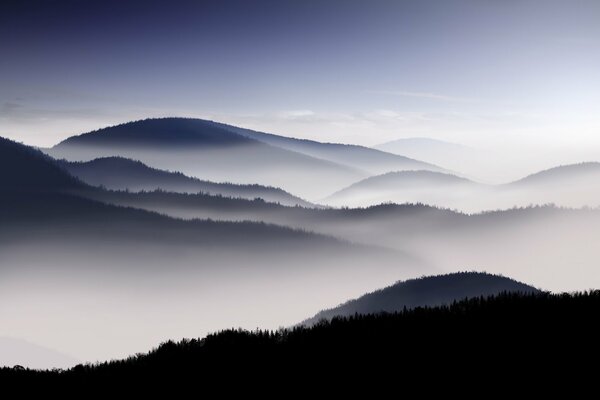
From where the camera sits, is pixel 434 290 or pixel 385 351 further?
pixel 434 290

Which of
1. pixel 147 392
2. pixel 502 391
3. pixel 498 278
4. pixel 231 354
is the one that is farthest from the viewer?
pixel 498 278

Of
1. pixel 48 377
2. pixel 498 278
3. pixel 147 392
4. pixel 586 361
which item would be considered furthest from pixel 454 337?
pixel 498 278

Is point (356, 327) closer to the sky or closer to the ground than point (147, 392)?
closer to the sky

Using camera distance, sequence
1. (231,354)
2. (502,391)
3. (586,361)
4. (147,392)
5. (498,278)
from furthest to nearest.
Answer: (498,278) → (231,354) → (147,392) → (586,361) → (502,391)

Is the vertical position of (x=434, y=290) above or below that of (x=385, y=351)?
below

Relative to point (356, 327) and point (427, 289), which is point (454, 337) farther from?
point (427, 289)

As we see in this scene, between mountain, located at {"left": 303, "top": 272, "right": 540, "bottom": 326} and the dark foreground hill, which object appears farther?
mountain, located at {"left": 303, "top": 272, "right": 540, "bottom": 326}

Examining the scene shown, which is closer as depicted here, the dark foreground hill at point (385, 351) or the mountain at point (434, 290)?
the dark foreground hill at point (385, 351)

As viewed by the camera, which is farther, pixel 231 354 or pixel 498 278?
pixel 498 278
